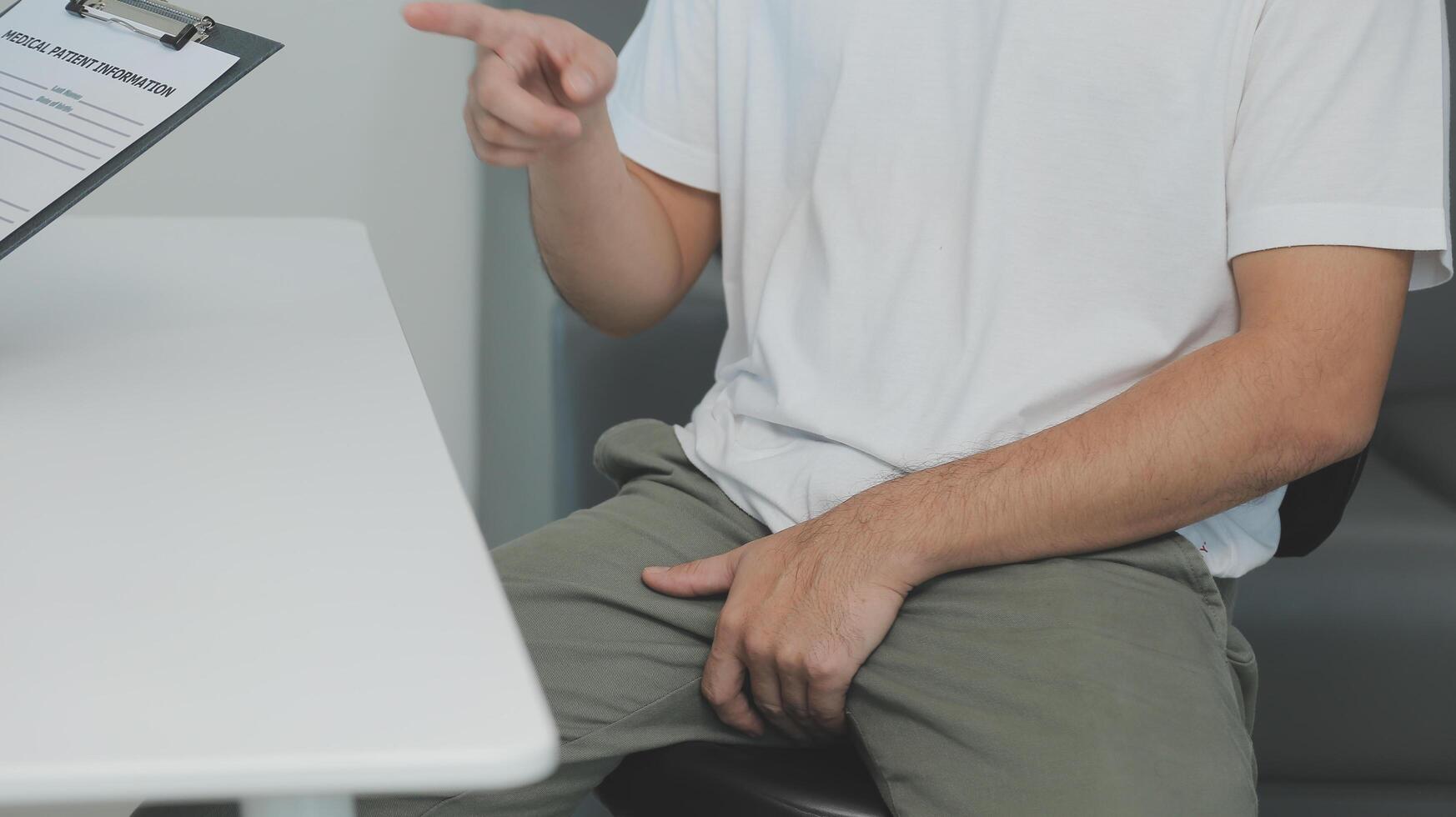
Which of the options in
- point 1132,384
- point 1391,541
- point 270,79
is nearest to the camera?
point 1132,384

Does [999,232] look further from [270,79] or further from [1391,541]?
[270,79]

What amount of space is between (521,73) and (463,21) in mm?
50

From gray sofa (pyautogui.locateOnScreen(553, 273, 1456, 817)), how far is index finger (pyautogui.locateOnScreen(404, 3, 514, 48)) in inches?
21.2

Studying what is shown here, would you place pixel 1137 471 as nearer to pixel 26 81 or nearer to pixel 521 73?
pixel 521 73

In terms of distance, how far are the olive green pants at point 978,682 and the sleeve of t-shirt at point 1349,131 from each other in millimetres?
201

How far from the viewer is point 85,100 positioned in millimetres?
616

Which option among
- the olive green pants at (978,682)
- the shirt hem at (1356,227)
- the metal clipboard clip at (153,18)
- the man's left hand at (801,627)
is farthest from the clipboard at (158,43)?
the shirt hem at (1356,227)

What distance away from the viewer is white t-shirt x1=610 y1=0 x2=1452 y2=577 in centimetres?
78

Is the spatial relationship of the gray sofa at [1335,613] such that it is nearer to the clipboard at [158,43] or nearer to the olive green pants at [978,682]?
the olive green pants at [978,682]

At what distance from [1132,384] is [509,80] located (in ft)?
1.33

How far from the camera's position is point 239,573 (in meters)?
0.44

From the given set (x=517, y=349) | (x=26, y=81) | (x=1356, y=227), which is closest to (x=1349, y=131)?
(x=1356, y=227)

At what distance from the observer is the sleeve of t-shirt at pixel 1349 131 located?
76 cm

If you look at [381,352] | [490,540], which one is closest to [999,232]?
[381,352]
